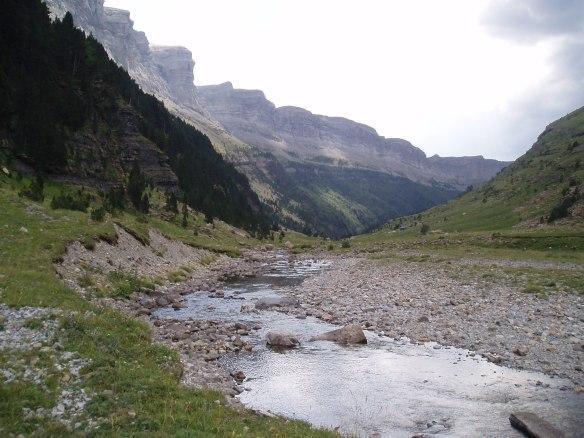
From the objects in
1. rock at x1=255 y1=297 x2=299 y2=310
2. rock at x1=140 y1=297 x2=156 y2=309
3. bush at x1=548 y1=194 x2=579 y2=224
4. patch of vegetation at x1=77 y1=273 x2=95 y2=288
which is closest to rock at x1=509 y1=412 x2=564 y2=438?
rock at x1=255 y1=297 x2=299 y2=310

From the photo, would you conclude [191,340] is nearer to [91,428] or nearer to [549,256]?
[91,428]

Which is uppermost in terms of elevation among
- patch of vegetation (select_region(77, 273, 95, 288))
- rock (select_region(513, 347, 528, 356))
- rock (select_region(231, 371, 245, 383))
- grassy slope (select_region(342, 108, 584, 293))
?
grassy slope (select_region(342, 108, 584, 293))

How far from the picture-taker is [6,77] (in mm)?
63156

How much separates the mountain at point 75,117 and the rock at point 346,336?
5115 centimetres

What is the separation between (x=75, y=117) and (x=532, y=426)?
86050 millimetres

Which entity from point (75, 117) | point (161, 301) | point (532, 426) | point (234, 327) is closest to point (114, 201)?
point (75, 117)

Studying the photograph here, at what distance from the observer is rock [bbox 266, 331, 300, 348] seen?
26203mm

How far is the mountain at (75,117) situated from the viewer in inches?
2568

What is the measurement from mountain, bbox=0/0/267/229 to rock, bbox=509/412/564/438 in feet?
206

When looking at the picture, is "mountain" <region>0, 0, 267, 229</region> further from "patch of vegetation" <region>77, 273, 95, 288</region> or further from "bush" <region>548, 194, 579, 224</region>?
"bush" <region>548, 194, 579, 224</region>

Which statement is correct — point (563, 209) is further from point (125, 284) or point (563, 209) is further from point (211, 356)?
point (211, 356)

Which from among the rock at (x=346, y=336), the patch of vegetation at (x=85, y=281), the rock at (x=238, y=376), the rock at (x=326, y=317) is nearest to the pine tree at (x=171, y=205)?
the patch of vegetation at (x=85, y=281)

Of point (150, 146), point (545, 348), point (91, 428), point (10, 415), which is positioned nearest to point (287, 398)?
point (91, 428)

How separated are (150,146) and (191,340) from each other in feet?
302
